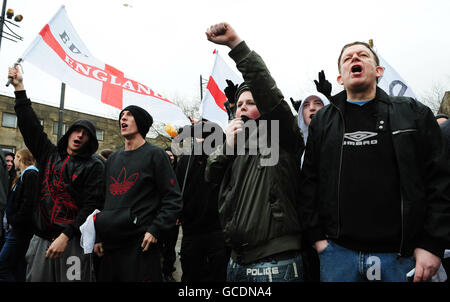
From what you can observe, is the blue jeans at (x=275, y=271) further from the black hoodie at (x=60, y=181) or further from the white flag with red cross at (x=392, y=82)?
the white flag with red cross at (x=392, y=82)

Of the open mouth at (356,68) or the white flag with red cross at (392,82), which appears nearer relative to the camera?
the open mouth at (356,68)

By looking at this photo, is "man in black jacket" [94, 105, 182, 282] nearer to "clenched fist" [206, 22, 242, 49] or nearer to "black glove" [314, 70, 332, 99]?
"clenched fist" [206, 22, 242, 49]

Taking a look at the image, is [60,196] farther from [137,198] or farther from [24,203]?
[24,203]

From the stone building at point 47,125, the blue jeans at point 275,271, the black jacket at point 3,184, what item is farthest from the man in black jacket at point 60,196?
the stone building at point 47,125

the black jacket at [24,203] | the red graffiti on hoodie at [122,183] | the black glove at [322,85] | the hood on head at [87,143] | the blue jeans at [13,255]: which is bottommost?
the blue jeans at [13,255]

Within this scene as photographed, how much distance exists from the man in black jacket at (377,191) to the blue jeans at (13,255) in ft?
12.0

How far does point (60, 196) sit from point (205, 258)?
1.60 metres

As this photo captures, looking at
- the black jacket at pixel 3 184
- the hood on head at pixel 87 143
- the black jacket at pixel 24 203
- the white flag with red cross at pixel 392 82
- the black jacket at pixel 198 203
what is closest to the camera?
the hood on head at pixel 87 143

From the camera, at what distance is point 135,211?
2703 mm

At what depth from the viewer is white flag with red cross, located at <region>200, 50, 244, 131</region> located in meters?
4.98

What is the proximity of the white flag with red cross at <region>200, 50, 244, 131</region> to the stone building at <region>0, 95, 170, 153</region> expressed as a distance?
19768 millimetres

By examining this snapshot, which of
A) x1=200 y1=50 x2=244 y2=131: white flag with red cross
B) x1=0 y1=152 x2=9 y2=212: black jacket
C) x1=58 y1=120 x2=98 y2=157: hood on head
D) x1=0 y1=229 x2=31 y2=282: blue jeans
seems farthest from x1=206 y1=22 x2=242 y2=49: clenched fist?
x1=0 y1=152 x2=9 y2=212: black jacket

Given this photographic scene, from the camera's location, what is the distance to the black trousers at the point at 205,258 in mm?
3264

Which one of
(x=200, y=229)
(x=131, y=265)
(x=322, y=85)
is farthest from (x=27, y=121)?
(x=322, y=85)
